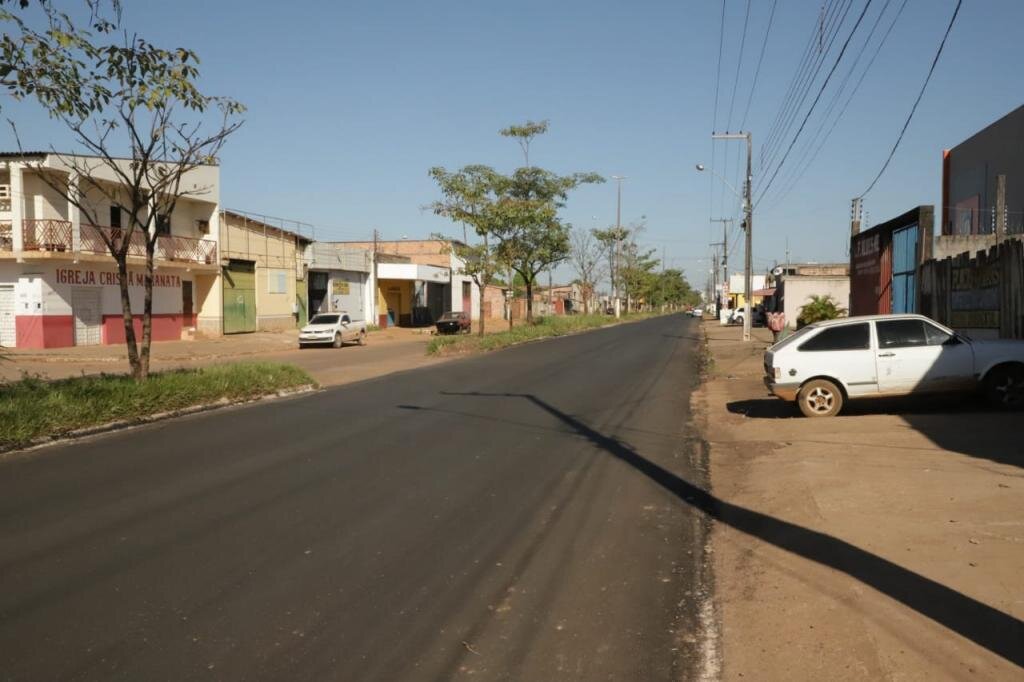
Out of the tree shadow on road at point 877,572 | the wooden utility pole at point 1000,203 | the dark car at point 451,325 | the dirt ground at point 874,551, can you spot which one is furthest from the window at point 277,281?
the tree shadow on road at point 877,572

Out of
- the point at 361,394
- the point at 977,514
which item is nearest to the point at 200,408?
the point at 361,394

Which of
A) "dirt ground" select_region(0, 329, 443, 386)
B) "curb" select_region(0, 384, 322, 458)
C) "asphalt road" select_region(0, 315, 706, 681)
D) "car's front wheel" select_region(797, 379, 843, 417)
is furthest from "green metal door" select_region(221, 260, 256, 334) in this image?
"car's front wheel" select_region(797, 379, 843, 417)

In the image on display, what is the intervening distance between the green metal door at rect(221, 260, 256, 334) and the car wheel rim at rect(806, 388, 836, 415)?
32.2 metres

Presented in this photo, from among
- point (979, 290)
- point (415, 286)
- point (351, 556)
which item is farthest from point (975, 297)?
point (415, 286)

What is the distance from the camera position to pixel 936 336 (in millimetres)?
12023

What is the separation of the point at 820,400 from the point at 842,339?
0.98 m

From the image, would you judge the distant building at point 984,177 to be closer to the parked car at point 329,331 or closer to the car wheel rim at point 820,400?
the car wheel rim at point 820,400

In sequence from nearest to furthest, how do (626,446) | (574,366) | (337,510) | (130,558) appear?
(130,558) → (337,510) → (626,446) → (574,366)

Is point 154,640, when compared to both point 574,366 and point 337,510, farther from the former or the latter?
point 574,366

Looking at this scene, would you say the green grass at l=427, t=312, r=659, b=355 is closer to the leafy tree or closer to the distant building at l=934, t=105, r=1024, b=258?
the leafy tree

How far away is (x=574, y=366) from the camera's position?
24.2m

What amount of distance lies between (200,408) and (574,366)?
1223 cm

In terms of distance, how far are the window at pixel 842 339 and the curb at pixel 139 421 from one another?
1017 cm

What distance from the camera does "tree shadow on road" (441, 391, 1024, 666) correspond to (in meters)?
4.34
